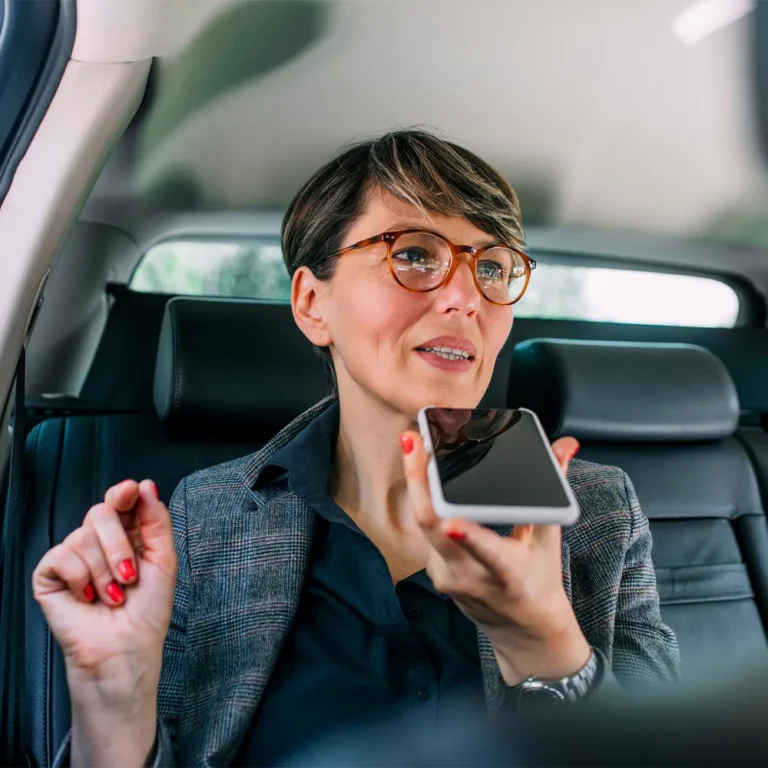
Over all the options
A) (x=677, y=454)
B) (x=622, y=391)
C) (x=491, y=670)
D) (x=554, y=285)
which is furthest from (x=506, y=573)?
(x=554, y=285)

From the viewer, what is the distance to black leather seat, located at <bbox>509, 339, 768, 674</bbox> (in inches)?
73.5

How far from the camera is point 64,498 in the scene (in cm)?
146

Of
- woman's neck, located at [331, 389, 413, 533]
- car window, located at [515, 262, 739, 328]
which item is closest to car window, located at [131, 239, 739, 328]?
car window, located at [515, 262, 739, 328]

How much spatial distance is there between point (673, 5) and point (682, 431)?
1131mm

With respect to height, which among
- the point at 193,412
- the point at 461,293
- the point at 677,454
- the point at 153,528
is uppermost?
→ the point at 461,293

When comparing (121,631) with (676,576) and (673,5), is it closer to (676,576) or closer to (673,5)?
(673,5)

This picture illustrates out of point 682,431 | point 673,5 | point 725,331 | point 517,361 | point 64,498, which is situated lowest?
point 64,498

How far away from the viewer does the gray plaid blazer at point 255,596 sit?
3.59 feet

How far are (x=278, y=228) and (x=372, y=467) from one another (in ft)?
3.41

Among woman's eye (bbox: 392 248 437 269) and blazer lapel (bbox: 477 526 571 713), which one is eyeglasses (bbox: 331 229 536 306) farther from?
blazer lapel (bbox: 477 526 571 713)

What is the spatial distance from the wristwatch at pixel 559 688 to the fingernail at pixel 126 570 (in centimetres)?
46

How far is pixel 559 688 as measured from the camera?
32.9 inches

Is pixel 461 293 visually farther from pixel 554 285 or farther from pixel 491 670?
pixel 554 285

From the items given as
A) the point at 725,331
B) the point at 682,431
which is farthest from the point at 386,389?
the point at 725,331
